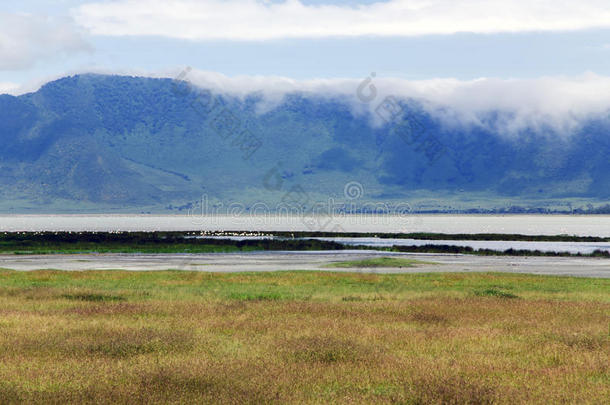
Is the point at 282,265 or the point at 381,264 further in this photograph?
the point at 381,264

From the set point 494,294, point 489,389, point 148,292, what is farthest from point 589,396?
point 148,292

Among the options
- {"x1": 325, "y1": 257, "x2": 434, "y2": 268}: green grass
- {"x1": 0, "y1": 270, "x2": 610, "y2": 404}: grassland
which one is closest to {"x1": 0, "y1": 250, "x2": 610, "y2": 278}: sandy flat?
{"x1": 325, "y1": 257, "x2": 434, "y2": 268}: green grass

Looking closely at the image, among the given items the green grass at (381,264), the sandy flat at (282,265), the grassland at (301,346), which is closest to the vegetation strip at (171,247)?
the sandy flat at (282,265)

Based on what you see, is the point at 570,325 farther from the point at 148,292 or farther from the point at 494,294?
the point at 148,292

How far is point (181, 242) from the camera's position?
400 ft

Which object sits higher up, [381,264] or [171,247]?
[171,247]

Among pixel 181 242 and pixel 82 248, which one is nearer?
pixel 82 248

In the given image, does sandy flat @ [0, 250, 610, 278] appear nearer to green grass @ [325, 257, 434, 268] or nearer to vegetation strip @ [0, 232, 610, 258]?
green grass @ [325, 257, 434, 268]

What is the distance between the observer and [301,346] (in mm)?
20609

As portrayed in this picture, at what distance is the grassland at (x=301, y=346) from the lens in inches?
618

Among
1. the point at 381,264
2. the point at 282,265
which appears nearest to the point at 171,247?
the point at 282,265

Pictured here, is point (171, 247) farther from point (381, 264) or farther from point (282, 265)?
point (381, 264)

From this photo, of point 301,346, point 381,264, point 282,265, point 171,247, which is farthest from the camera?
point 171,247

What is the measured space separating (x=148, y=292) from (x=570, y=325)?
19.3 meters
